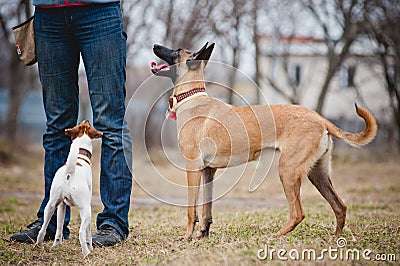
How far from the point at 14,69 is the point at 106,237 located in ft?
40.9

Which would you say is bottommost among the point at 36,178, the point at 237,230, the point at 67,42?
the point at 36,178

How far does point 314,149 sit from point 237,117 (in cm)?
77

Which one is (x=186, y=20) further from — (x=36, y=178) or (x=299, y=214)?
(x=299, y=214)

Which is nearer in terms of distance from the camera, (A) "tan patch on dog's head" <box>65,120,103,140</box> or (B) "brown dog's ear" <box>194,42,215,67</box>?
(A) "tan patch on dog's head" <box>65,120,103,140</box>

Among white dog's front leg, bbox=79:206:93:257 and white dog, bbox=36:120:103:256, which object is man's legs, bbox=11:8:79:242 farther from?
white dog's front leg, bbox=79:206:93:257

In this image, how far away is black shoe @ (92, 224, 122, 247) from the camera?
13.8 ft

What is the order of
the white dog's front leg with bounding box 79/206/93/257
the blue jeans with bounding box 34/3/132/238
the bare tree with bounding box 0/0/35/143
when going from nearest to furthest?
the white dog's front leg with bounding box 79/206/93/257 < the blue jeans with bounding box 34/3/132/238 < the bare tree with bounding box 0/0/35/143

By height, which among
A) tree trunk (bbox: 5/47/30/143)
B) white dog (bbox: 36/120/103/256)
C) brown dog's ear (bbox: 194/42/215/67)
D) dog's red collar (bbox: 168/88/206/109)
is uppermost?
brown dog's ear (bbox: 194/42/215/67)

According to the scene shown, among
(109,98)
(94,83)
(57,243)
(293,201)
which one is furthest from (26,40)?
(293,201)

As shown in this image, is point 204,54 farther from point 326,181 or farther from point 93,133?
point 326,181

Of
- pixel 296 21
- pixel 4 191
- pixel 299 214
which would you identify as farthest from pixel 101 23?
pixel 296 21

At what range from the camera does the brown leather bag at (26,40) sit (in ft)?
15.0

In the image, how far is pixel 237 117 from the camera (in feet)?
16.3

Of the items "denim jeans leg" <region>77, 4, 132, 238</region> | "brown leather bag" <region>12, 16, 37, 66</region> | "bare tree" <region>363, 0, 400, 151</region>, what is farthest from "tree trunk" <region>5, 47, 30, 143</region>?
"denim jeans leg" <region>77, 4, 132, 238</region>
